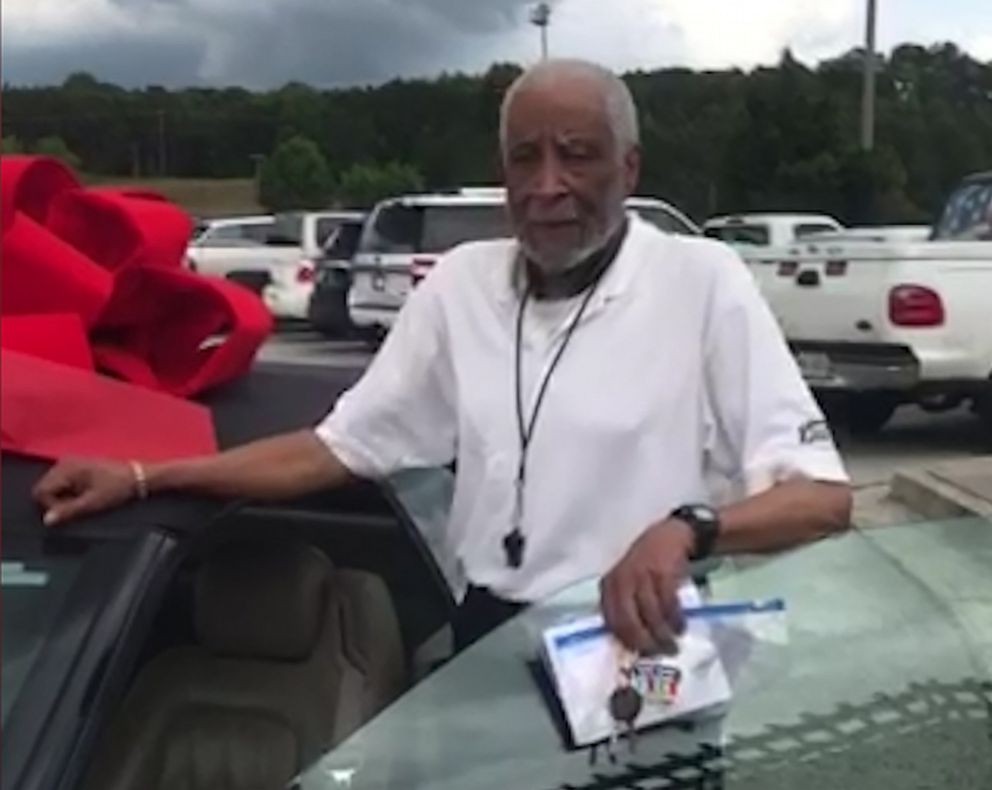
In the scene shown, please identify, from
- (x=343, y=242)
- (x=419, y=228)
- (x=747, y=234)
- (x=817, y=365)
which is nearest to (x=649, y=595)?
(x=817, y=365)

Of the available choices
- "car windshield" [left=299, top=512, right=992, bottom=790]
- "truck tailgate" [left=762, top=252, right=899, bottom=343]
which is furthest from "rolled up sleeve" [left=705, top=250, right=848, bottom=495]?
"truck tailgate" [left=762, top=252, right=899, bottom=343]

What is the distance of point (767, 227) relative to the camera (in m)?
12.8

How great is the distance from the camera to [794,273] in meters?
10.6

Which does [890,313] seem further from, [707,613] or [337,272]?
[707,613]

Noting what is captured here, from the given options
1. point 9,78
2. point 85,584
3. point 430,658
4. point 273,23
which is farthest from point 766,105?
point 9,78

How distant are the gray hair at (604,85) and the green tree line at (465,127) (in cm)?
23

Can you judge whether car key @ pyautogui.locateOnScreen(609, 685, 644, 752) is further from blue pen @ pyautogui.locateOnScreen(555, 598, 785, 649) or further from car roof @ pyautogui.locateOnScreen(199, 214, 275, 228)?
car roof @ pyautogui.locateOnScreen(199, 214, 275, 228)

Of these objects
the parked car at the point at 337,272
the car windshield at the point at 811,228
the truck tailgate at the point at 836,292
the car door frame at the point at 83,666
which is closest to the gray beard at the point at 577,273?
the car door frame at the point at 83,666

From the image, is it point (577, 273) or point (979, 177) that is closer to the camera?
point (577, 273)

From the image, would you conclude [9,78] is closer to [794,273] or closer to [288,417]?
[288,417]

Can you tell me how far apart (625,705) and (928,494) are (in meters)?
5.31

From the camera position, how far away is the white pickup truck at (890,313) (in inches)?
404

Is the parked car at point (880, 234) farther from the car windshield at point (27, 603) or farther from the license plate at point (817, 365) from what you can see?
the car windshield at point (27, 603)

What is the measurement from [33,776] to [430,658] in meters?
0.71
